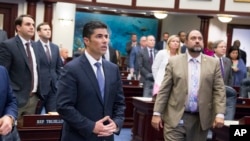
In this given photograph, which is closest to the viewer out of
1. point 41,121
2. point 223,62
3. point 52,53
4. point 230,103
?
point 41,121

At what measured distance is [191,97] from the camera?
177 inches

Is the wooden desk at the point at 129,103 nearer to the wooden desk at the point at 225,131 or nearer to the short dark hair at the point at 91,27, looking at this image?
the wooden desk at the point at 225,131

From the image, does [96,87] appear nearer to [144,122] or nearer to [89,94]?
[89,94]

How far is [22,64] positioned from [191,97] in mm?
1697

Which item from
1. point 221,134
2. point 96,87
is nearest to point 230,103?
point 221,134

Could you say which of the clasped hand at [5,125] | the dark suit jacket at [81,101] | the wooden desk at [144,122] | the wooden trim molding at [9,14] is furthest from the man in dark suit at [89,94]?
the wooden trim molding at [9,14]

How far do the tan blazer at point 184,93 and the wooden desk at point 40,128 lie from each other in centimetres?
103

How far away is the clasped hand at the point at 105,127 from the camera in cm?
318

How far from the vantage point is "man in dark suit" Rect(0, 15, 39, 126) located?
4801 mm

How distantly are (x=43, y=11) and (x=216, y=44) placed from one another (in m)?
6.88

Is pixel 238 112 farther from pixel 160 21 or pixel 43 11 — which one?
pixel 160 21

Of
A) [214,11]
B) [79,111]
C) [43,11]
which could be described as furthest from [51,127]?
[214,11]

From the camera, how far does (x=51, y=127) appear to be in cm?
480

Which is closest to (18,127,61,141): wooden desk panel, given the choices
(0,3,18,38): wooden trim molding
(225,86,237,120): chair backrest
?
(225,86,237,120): chair backrest
